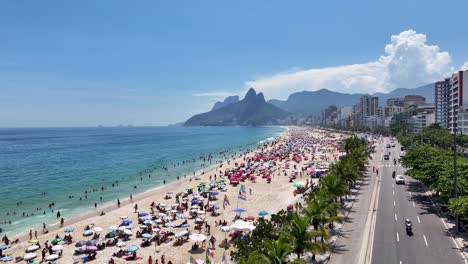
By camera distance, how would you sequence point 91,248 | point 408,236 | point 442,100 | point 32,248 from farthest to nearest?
1. point 442,100
2. point 32,248
3. point 91,248
4. point 408,236

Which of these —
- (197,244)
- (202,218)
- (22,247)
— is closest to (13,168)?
(22,247)

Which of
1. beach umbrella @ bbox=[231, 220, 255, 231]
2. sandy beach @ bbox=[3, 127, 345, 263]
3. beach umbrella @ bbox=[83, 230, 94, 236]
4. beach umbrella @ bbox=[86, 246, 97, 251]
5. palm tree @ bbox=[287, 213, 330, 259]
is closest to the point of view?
palm tree @ bbox=[287, 213, 330, 259]

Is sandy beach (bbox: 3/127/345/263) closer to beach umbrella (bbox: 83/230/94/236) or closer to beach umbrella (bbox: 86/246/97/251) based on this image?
beach umbrella (bbox: 83/230/94/236)

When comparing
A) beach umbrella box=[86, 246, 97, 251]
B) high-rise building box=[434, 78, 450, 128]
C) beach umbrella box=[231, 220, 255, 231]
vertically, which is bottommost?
beach umbrella box=[86, 246, 97, 251]

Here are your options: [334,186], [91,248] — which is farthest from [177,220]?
[334,186]

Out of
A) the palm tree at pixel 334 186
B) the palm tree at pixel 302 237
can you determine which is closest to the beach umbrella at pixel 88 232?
the palm tree at pixel 302 237

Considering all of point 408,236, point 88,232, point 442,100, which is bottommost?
point 88,232

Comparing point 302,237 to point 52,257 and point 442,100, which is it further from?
point 442,100

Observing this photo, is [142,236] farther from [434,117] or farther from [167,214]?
[434,117]

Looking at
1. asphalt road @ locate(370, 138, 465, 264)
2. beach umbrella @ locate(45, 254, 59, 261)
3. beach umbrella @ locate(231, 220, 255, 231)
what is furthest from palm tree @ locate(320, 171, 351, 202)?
beach umbrella @ locate(45, 254, 59, 261)
